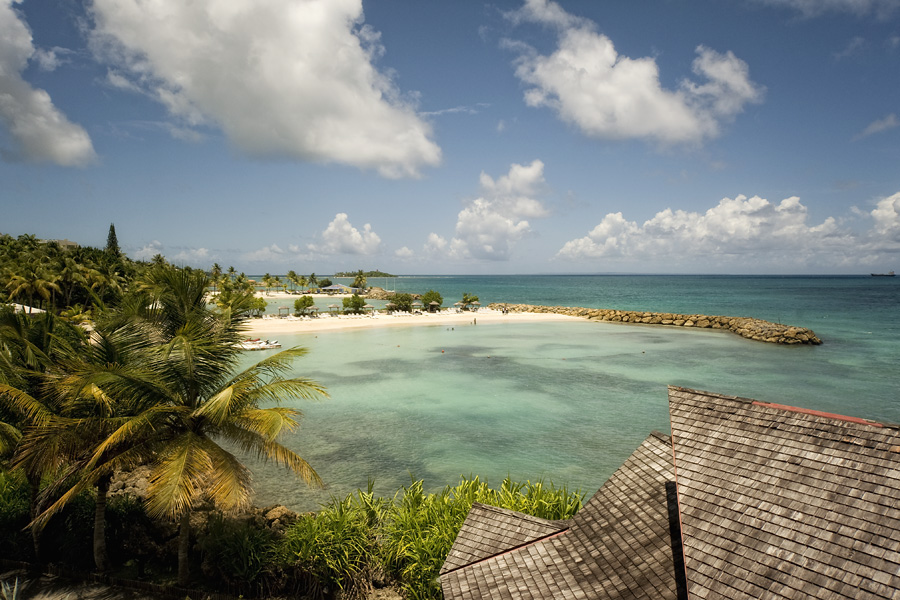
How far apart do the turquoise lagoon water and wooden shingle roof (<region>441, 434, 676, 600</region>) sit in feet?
26.7

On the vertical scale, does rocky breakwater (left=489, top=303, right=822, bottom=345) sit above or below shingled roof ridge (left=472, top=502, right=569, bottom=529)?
below

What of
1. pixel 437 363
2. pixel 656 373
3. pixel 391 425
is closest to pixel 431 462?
pixel 391 425

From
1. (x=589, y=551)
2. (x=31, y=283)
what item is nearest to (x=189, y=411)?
(x=589, y=551)

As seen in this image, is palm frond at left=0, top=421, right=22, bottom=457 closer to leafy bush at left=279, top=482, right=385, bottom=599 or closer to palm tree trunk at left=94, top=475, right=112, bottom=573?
palm tree trunk at left=94, top=475, right=112, bottom=573

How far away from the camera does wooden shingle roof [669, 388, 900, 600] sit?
420cm

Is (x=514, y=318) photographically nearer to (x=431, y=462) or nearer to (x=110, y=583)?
(x=431, y=462)

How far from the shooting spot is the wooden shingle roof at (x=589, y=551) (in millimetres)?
5555

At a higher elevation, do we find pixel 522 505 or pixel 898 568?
pixel 898 568

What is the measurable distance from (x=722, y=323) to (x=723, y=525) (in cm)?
5637

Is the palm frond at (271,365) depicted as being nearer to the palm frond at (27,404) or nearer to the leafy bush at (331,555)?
the leafy bush at (331,555)

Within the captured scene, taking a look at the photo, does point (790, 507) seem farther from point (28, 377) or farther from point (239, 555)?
point (28, 377)

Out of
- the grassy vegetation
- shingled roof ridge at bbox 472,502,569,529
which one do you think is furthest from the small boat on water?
shingled roof ridge at bbox 472,502,569,529

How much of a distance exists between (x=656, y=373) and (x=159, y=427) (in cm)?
2931

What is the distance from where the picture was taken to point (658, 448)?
24.1 feet
